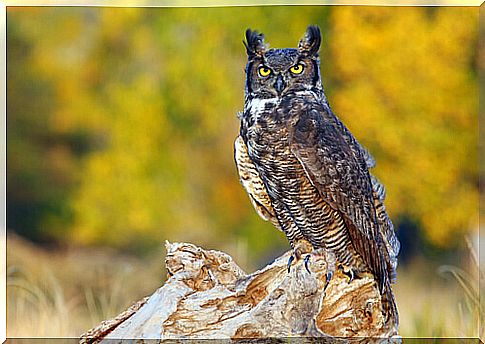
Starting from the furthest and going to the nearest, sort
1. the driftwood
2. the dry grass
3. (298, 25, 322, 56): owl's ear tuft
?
the dry grass
(298, 25, 322, 56): owl's ear tuft
the driftwood

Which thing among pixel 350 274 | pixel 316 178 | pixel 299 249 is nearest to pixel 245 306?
pixel 299 249

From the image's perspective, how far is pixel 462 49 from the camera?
356 centimetres

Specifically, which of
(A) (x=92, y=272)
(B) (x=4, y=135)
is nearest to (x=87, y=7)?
(B) (x=4, y=135)

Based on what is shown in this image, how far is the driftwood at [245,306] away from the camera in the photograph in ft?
9.25

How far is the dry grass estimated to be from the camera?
11.6 ft

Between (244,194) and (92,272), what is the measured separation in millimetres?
862

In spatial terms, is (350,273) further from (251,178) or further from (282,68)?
(282,68)

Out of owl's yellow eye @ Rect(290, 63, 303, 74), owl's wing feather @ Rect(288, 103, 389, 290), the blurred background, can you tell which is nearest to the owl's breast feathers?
owl's wing feather @ Rect(288, 103, 389, 290)

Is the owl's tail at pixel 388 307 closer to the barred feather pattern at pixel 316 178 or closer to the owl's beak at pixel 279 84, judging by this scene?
the barred feather pattern at pixel 316 178

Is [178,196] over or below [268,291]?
over

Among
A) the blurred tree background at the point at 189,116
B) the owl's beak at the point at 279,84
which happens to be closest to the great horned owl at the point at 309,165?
the owl's beak at the point at 279,84

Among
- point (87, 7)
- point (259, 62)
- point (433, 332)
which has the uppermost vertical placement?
point (87, 7)

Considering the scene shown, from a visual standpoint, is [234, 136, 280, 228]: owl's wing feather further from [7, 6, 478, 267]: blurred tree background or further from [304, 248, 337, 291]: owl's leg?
[7, 6, 478, 267]: blurred tree background

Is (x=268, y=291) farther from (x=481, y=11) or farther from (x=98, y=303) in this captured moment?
(x=481, y=11)
